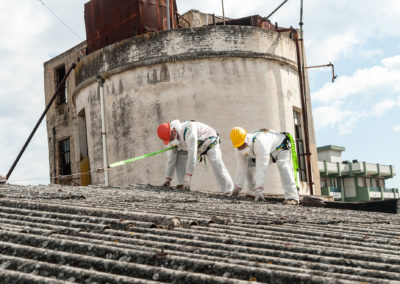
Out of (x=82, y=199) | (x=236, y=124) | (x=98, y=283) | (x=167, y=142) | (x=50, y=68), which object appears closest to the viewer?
(x=98, y=283)

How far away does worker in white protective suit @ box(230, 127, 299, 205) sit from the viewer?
9.42 m

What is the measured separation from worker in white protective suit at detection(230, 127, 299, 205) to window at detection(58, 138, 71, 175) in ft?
43.8

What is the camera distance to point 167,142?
1046 centimetres

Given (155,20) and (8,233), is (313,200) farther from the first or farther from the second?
(155,20)

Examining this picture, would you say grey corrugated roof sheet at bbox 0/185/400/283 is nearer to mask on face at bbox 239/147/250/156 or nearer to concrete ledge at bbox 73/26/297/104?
mask on face at bbox 239/147/250/156

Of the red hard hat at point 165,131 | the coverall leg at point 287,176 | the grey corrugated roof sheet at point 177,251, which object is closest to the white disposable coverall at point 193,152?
the red hard hat at point 165,131

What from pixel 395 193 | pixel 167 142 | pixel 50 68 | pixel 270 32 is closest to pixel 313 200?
pixel 167 142

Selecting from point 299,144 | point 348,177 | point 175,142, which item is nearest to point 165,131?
point 175,142

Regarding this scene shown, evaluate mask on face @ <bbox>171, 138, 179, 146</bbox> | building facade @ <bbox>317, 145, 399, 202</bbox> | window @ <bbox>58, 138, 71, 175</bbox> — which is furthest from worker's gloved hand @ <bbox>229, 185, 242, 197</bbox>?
building facade @ <bbox>317, 145, 399, 202</bbox>

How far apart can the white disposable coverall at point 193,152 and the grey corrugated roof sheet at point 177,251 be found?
556 cm

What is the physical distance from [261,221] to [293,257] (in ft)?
6.16

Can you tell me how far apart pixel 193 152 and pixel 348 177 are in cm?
4897

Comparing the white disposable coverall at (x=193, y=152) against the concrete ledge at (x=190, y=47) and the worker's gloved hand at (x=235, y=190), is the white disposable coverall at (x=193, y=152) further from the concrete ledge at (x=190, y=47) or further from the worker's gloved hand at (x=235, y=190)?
the concrete ledge at (x=190, y=47)

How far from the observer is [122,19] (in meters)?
15.5
